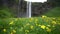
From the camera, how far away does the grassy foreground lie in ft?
14.8

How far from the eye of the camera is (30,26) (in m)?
4.66

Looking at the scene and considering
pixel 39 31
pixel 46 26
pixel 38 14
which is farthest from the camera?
pixel 38 14

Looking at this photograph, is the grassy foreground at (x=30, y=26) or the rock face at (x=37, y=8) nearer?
the grassy foreground at (x=30, y=26)

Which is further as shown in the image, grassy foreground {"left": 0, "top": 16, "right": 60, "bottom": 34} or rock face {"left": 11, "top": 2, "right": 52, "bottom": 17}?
rock face {"left": 11, "top": 2, "right": 52, "bottom": 17}

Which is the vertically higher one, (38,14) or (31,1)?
(31,1)

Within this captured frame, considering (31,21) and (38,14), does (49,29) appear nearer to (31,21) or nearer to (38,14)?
(31,21)

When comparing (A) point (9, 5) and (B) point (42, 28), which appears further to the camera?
(A) point (9, 5)

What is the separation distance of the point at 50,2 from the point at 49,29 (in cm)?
443

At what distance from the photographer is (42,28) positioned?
4598 mm

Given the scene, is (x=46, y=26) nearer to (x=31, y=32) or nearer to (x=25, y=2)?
(x=31, y=32)

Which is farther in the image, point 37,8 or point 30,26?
point 37,8

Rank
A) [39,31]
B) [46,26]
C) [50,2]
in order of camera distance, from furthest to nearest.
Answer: [50,2], [46,26], [39,31]

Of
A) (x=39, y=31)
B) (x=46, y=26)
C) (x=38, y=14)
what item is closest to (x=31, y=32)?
(x=39, y=31)

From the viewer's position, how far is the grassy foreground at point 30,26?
14.8 feet
